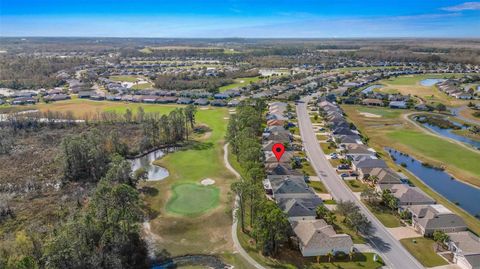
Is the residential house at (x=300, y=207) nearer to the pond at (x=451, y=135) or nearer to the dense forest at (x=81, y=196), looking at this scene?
the dense forest at (x=81, y=196)

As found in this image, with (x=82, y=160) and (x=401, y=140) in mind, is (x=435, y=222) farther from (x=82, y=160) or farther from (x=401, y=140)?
(x=82, y=160)

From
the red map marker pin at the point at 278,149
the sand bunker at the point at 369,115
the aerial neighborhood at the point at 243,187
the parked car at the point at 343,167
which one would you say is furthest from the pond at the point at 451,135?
the red map marker pin at the point at 278,149

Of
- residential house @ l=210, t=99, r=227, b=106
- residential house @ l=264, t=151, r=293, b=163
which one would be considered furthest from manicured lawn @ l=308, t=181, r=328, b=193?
residential house @ l=210, t=99, r=227, b=106

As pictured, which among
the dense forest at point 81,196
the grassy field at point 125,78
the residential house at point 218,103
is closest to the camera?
the dense forest at point 81,196

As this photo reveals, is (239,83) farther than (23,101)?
Yes

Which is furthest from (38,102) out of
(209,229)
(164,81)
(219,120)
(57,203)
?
(209,229)

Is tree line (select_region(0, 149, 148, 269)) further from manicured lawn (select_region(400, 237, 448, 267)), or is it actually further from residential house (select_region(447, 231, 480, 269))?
residential house (select_region(447, 231, 480, 269))

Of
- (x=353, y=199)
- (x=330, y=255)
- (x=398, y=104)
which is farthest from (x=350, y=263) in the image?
(x=398, y=104)
